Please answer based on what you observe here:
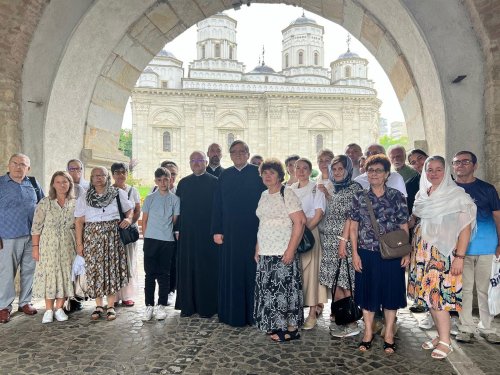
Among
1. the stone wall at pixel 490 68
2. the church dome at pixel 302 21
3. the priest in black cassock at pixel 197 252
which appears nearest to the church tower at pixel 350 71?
the church dome at pixel 302 21

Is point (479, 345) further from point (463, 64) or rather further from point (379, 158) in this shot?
point (463, 64)

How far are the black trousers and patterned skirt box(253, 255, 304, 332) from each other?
1.26 m

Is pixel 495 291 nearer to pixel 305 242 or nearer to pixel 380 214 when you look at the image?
pixel 380 214

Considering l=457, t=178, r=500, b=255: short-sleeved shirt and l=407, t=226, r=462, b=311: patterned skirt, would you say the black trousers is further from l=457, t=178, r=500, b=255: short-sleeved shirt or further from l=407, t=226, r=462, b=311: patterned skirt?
l=457, t=178, r=500, b=255: short-sleeved shirt

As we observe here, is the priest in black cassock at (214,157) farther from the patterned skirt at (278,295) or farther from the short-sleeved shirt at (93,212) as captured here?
Result: the patterned skirt at (278,295)

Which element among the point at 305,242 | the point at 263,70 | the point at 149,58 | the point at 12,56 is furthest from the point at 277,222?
the point at 263,70

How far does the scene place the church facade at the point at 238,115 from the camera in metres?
38.8

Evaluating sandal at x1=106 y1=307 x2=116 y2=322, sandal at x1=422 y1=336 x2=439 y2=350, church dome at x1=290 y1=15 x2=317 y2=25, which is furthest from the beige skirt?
church dome at x1=290 y1=15 x2=317 y2=25

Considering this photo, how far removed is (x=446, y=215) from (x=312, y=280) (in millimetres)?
1483

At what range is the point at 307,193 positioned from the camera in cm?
420

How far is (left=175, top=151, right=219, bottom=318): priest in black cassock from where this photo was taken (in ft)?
14.8

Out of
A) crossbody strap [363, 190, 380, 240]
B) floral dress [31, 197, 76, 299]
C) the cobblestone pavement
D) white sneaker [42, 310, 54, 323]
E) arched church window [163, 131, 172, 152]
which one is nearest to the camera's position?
the cobblestone pavement

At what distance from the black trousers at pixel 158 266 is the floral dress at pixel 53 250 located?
0.88 metres

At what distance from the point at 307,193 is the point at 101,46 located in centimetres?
382
